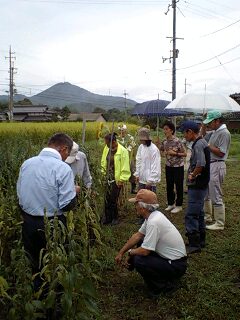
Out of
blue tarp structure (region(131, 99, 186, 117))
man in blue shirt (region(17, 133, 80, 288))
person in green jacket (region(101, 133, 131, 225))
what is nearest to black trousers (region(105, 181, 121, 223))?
person in green jacket (region(101, 133, 131, 225))

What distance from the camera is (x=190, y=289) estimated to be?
12.3 feet

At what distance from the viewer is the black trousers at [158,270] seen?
3579 mm

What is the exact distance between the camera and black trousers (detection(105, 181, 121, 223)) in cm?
568

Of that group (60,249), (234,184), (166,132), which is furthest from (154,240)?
(234,184)

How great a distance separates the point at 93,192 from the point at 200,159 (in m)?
1.34

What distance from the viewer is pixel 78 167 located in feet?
14.6

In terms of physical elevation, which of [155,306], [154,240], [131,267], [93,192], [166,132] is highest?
[166,132]

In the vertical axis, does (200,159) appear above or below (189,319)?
above

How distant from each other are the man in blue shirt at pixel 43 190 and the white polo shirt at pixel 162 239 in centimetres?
92

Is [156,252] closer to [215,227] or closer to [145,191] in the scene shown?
[145,191]

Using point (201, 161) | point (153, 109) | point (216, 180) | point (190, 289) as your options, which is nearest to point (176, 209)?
point (216, 180)

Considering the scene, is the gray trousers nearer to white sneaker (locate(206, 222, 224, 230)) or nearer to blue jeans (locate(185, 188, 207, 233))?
white sneaker (locate(206, 222, 224, 230))

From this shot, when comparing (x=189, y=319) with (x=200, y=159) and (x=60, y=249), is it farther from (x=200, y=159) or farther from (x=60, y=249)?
(x=200, y=159)

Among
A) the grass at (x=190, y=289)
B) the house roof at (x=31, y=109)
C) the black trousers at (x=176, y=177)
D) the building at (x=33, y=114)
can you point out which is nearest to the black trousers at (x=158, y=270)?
the grass at (x=190, y=289)
